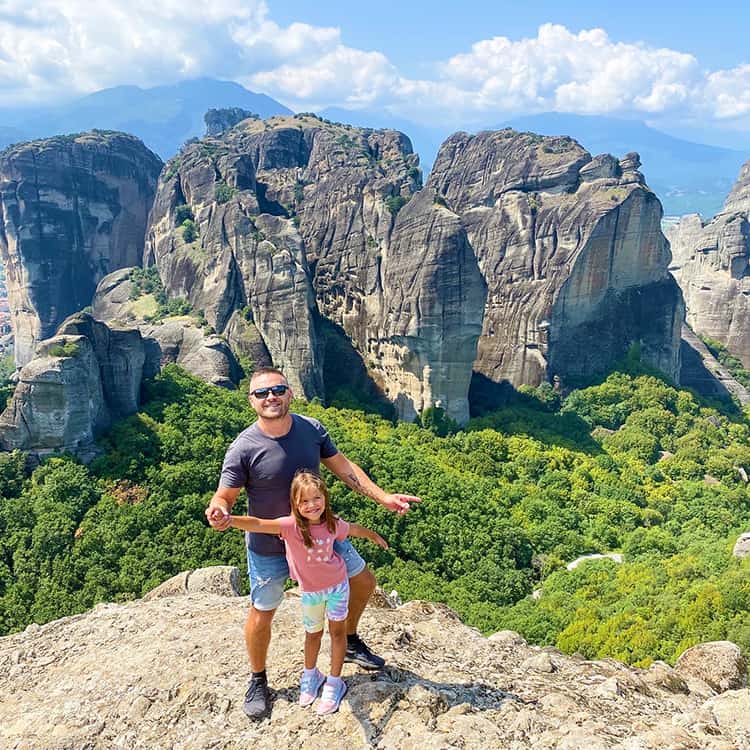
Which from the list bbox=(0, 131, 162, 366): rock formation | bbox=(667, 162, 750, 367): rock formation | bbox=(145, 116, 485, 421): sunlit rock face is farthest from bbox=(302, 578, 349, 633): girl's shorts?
bbox=(667, 162, 750, 367): rock formation

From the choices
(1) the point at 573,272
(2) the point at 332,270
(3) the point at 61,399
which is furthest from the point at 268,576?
(1) the point at 573,272

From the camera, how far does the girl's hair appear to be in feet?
16.1

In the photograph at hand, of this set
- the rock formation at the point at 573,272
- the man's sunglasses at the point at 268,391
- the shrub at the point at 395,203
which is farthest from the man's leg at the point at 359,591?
the rock formation at the point at 573,272

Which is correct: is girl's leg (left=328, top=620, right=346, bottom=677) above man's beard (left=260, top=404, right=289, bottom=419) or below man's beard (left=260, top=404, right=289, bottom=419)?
below

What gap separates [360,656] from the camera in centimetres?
601

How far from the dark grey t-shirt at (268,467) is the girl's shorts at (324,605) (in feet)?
1.76

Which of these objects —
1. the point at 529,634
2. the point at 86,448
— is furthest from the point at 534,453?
the point at 86,448

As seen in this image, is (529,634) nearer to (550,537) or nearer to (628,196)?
(550,537)

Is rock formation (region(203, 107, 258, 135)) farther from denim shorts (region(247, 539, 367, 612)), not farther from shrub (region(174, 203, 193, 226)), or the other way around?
denim shorts (region(247, 539, 367, 612))

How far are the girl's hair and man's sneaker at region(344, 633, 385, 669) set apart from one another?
1.65 meters

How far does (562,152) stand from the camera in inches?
1593

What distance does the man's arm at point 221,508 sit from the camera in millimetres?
4590

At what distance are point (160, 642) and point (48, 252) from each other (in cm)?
4771

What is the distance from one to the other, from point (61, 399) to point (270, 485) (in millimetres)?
17015
